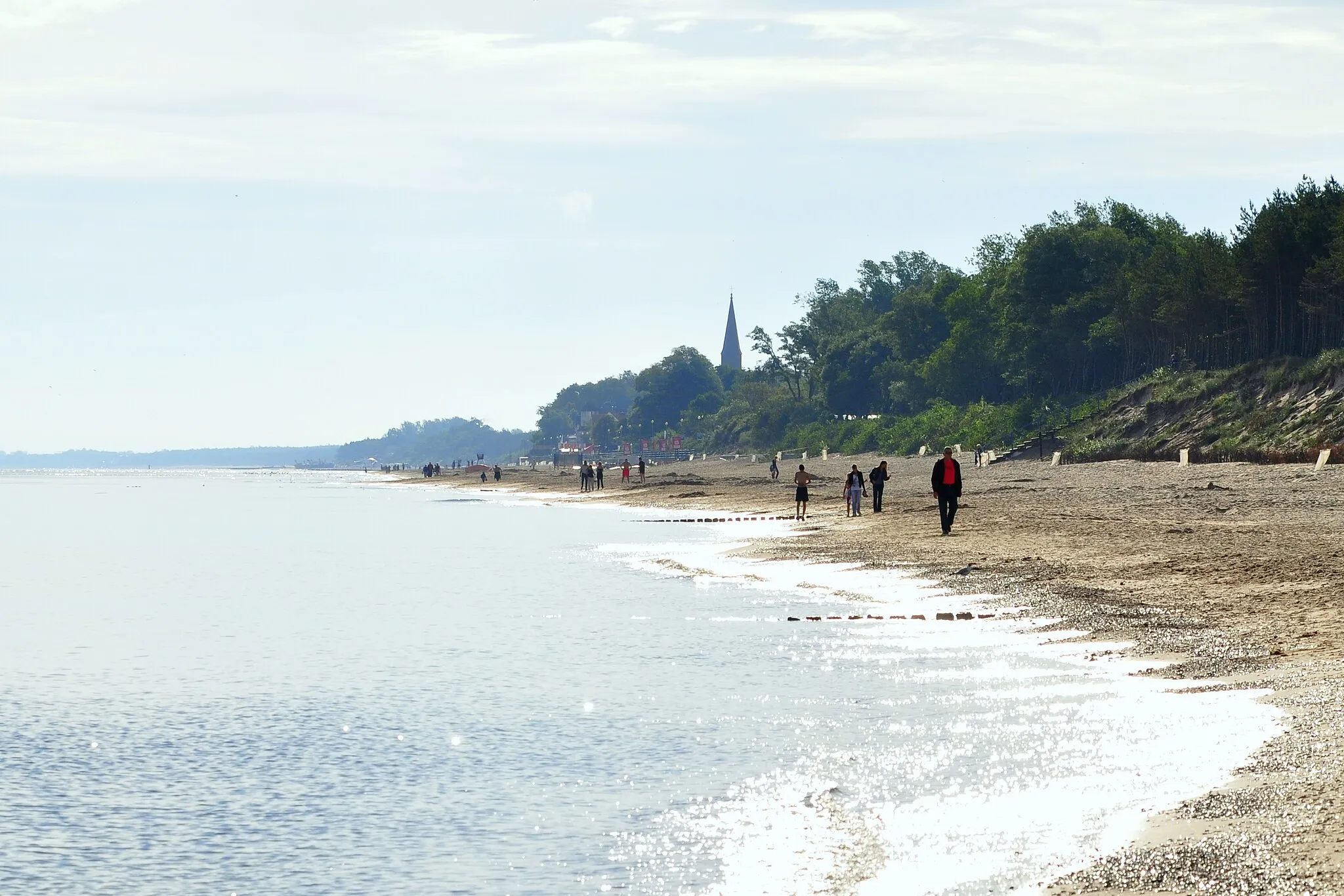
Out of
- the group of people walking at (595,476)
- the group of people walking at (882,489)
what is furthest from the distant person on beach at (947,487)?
the group of people walking at (595,476)

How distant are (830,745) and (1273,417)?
5898 cm

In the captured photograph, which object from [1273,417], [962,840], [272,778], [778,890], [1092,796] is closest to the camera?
[778,890]

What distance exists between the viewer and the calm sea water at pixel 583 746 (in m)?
10.6

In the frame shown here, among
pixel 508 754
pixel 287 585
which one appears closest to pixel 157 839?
pixel 508 754

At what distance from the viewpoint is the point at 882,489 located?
1870 inches

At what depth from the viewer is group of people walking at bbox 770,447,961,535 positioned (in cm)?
3597

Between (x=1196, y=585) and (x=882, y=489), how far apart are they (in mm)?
24567

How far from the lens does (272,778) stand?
1379cm

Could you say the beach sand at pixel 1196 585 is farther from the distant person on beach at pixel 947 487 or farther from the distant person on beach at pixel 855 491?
the distant person on beach at pixel 855 491

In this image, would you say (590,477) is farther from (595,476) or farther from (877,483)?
(877,483)

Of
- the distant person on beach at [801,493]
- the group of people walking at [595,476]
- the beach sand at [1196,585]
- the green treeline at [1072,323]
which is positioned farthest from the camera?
the group of people walking at [595,476]

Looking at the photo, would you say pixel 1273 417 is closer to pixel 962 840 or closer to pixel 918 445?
pixel 918 445

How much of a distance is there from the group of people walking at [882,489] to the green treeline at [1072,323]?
29.6 metres

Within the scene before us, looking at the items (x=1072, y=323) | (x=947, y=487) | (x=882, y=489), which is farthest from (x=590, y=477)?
(x=947, y=487)
